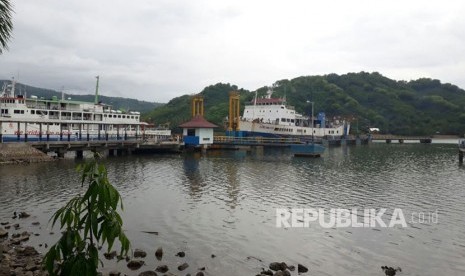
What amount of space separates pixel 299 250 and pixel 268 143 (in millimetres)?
52260

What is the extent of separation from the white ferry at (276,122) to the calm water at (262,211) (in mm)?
37516

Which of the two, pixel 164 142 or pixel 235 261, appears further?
pixel 164 142

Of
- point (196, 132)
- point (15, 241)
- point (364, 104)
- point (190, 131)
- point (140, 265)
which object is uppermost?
point (364, 104)

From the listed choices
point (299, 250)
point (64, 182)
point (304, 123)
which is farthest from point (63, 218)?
point (304, 123)

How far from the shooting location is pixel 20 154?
39.2 m

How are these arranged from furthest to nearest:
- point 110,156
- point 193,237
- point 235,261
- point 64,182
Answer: point 110,156 < point 64,182 < point 193,237 < point 235,261

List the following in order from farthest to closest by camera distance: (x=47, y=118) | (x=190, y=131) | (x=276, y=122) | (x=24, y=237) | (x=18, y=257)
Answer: (x=276, y=122), (x=190, y=131), (x=47, y=118), (x=24, y=237), (x=18, y=257)

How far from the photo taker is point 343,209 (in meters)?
21.5

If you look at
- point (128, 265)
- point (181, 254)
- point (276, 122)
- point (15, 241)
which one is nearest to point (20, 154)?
point (15, 241)

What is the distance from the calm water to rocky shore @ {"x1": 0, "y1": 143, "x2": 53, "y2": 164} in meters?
2.57

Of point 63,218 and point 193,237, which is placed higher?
point 63,218

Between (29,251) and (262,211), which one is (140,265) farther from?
(262,211)

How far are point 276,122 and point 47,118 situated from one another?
47.8m

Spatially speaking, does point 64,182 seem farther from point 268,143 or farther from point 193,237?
point 268,143
